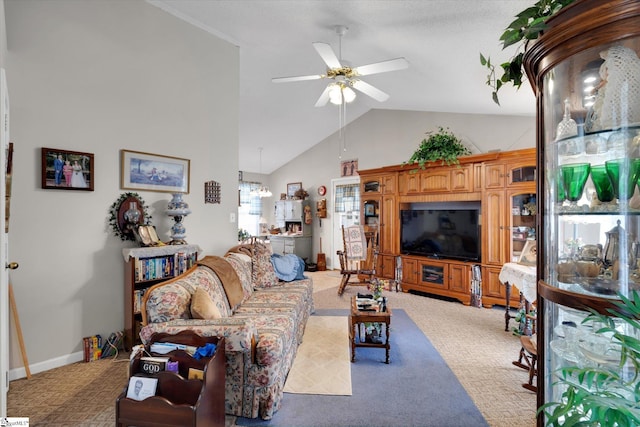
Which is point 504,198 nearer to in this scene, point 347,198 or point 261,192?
point 347,198

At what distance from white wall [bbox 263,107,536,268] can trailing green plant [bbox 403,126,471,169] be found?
32cm

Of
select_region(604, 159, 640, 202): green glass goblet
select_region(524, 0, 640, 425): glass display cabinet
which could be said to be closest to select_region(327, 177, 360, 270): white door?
select_region(524, 0, 640, 425): glass display cabinet

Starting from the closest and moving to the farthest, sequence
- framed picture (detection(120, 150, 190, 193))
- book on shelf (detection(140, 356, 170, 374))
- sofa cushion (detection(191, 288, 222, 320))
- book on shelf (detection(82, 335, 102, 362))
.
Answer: book on shelf (detection(140, 356, 170, 374)) → sofa cushion (detection(191, 288, 222, 320)) → book on shelf (detection(82, 335, 102, 362)) → framed picture (detection(120, 150, 190, 193))

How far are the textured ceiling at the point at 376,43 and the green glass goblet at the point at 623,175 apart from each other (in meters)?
1.89

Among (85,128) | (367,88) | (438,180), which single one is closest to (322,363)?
(367,88)

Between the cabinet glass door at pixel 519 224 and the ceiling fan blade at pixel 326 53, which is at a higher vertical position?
the ceiling fan blade at pixel 326 53

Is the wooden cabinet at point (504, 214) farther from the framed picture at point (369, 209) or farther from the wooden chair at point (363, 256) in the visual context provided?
the framed picture at point (369, 209)

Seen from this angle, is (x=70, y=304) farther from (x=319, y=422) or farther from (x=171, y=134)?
(x=319, y=422)

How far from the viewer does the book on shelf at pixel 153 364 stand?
5.18ft

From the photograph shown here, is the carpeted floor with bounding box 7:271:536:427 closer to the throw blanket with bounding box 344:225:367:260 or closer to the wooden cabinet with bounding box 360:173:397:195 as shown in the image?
the throw blanket with bounding box 344:225:367:260

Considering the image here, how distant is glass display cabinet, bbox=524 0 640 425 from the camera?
860mm

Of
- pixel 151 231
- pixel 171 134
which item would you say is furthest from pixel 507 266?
pixel 171 134

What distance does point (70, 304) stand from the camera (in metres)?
2.72

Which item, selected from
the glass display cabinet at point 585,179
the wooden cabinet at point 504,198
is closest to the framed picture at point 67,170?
the glass display cabinet at point 585,179
